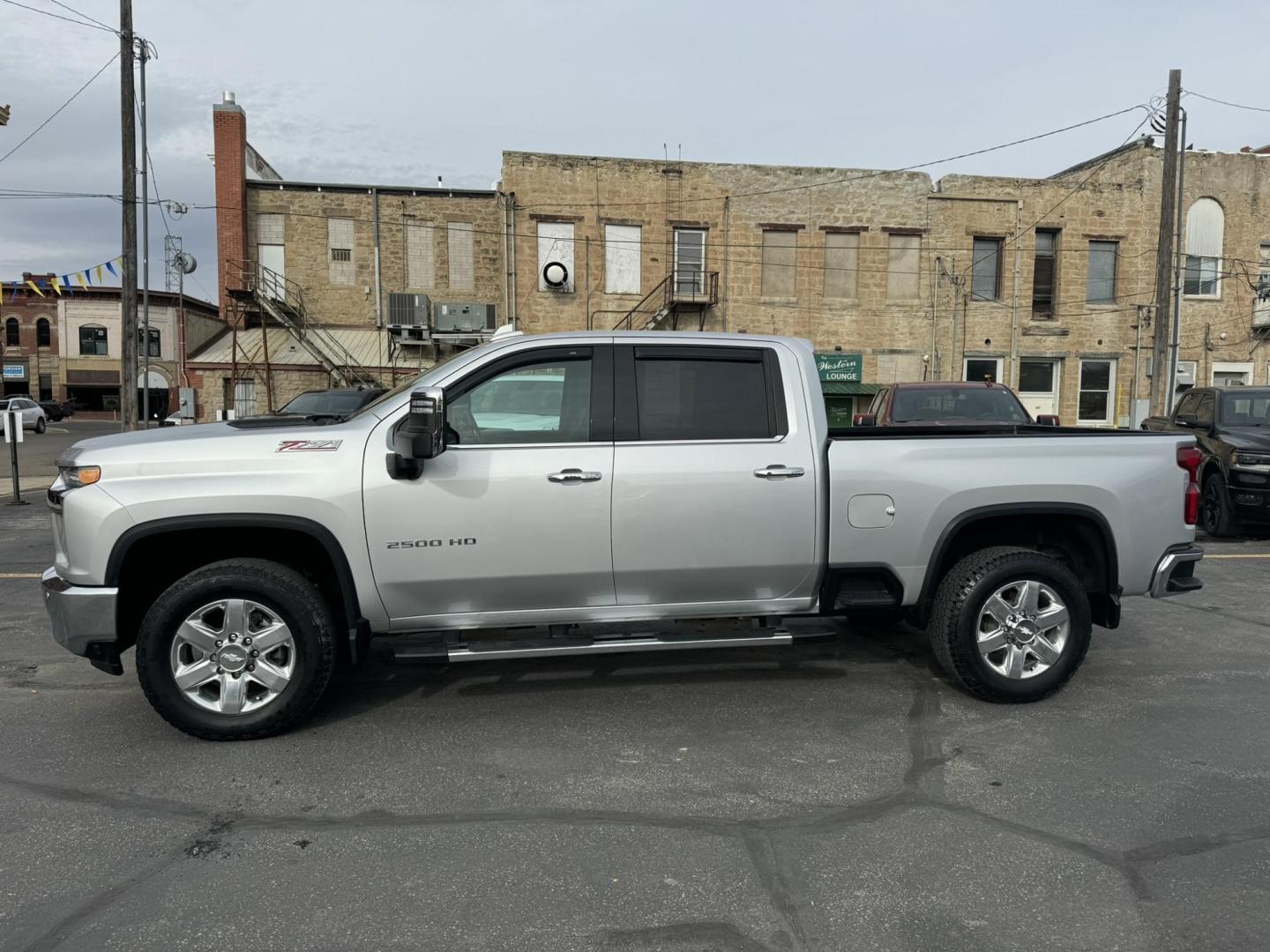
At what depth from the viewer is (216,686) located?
4156mm

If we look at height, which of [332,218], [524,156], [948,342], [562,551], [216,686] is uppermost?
[524,156]

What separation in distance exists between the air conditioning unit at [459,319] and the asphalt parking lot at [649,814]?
20.6 metres

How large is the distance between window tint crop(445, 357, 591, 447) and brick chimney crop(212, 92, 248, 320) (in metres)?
24.3

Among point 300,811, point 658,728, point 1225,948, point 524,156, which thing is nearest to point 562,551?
point 658,728

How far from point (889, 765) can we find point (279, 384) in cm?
2548

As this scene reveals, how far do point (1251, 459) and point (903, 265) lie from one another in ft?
58.6

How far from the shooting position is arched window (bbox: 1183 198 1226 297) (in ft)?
88.6

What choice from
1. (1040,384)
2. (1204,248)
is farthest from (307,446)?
(1204,248)

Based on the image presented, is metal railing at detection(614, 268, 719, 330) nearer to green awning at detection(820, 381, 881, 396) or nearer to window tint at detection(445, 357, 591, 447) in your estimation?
green awning at detection(820, 381, 881, 396)

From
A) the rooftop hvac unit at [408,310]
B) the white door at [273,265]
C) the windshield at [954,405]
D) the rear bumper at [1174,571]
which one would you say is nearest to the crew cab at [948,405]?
the windshield at [954,405]

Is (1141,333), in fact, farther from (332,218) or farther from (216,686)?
(216,686)

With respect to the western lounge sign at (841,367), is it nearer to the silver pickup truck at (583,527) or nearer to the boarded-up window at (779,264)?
the boarded-up window at (779,264)

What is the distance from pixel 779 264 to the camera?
26.1 meters

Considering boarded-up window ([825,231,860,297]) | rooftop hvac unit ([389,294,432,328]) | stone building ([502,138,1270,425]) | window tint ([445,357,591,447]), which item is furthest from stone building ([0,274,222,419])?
window tint ([445,357,591,447])
